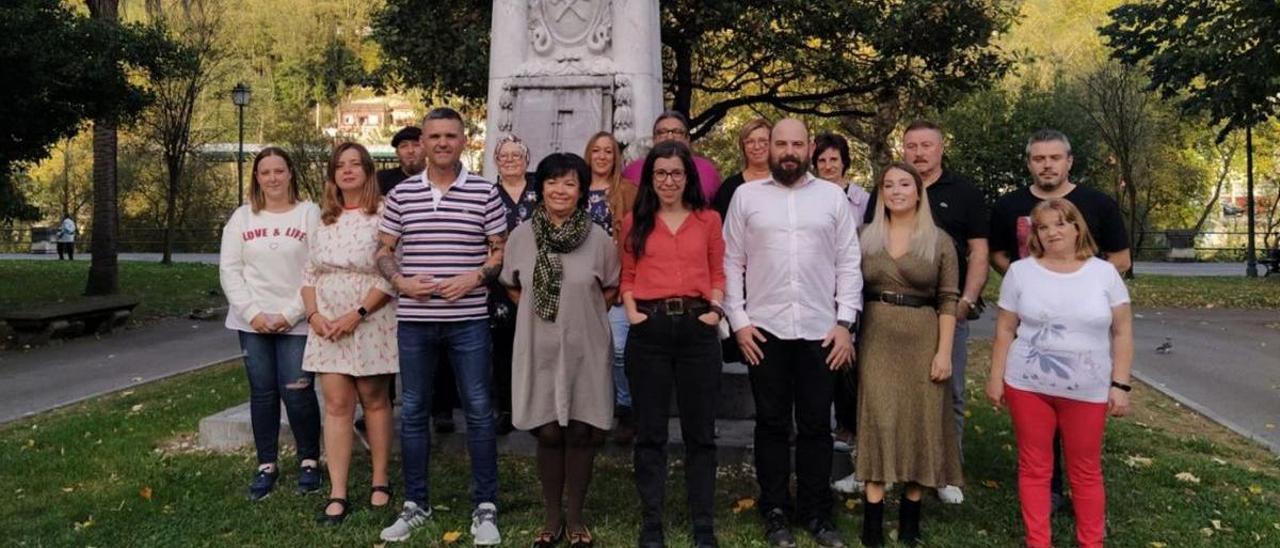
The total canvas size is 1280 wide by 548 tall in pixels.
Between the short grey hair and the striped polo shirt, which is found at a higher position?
the short grey hair

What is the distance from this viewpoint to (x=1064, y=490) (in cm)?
520

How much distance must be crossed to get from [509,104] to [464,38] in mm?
7760

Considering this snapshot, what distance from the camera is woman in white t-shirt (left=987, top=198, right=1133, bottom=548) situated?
391 centimetres

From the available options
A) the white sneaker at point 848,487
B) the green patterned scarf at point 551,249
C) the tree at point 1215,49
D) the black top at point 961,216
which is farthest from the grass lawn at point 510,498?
the tree at point 1215,49

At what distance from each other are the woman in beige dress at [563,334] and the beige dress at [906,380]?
3.84 feet

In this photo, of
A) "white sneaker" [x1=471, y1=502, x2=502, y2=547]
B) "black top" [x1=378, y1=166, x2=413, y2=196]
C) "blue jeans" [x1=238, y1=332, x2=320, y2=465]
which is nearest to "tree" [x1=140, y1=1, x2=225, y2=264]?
"black top" [x1=378, y1=166, x2=413, y2=196]

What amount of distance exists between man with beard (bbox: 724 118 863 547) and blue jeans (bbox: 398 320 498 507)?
1207 mm

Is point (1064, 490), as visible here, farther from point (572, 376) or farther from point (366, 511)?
point (366, 511)

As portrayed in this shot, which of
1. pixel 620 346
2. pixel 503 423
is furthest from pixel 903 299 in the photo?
pixel 503 423

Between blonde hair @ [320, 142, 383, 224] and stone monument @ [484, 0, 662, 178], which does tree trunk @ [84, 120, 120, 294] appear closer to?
stone monument @ [484, 0, 662, 178]

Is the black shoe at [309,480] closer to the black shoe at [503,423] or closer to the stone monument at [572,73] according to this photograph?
the black shoe at [503,423]

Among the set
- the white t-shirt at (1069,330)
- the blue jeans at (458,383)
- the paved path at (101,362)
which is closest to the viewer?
the white t-shirt at (1069,330)

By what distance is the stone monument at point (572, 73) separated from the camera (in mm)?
7148

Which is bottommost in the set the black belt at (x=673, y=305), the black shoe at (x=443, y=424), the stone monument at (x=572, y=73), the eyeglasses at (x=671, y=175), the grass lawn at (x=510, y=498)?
the grass lawn at (x=510, y=498)
